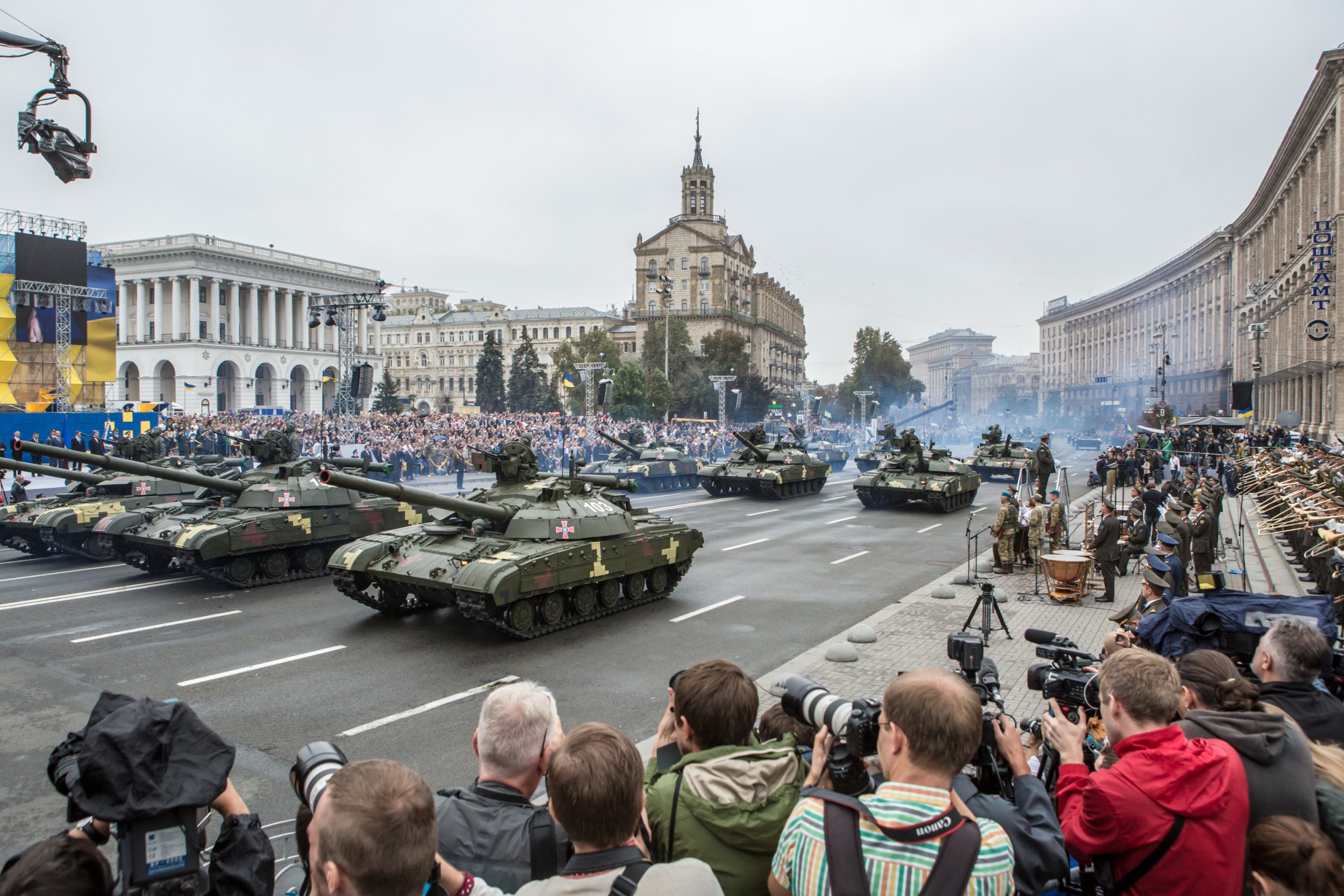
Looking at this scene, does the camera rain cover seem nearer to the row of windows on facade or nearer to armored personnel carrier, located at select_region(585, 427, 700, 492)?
armored personnel carrier, located at select_region(585, 427, 700, 492)

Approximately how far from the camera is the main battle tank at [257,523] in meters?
15.1

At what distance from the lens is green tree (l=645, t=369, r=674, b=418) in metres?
63.6

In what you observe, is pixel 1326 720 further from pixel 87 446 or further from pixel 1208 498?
pixel 87 446

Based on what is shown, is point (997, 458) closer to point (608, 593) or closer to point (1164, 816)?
point (608, 593)

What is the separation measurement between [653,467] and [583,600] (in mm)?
19432

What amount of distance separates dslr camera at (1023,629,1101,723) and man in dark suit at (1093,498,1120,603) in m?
10.1

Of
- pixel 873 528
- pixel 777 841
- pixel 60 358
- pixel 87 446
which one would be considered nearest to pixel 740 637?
pixel 777 841

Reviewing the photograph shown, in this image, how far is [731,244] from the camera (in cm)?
9375

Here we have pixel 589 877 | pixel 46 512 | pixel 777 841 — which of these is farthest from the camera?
pixel 46 512

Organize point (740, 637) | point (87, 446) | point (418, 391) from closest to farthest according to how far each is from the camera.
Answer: point (740, 637), point (87, 446), point (418, 391)

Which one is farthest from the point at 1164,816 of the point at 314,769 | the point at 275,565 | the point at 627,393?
the point at 627,393

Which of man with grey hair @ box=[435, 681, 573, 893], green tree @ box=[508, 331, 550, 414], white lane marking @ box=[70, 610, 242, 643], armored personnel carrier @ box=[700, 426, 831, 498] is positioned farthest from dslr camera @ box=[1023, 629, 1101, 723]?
green tree @ box=[508, 331, 550, 414]

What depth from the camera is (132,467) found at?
15.1 metres

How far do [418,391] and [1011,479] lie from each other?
286ft
